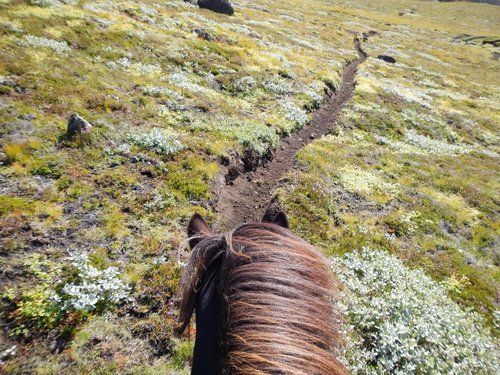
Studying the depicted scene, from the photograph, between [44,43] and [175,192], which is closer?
[175,192]

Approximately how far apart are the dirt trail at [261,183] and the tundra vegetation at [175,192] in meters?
0.69

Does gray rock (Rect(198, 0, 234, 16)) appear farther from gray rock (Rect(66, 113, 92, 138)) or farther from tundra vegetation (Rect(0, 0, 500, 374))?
gray rock (Rect(66, 113, 92, 138))

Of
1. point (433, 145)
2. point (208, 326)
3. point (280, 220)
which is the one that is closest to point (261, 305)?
point (208, 326)

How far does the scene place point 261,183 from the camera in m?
16.3

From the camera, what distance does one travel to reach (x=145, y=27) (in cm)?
2862

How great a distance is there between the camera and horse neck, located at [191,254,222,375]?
3.07 m

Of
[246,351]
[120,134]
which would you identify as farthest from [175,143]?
[246,351]

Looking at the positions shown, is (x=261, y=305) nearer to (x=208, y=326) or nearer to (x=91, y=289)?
Result: (x=208, y=326)

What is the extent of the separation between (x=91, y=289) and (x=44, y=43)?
17766 mm

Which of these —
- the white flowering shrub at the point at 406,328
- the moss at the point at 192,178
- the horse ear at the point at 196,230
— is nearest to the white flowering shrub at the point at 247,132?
the moss at the point at 192,178

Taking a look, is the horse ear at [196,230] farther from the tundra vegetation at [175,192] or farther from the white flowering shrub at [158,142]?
the white flowering shrub at [158,142]

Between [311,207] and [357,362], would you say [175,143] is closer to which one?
[311,207]

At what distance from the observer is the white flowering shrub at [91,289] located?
26.6 feet

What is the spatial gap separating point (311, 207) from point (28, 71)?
15.4 metres
